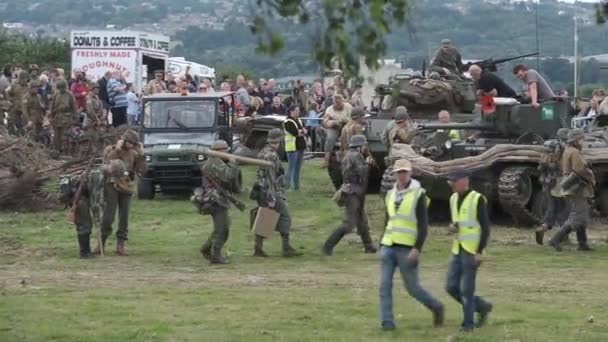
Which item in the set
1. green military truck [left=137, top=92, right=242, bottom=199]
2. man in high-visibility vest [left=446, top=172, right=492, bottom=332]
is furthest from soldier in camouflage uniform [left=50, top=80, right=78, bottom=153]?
man in high-visibility vest [left=446, top=172, right=492, bottom=332]

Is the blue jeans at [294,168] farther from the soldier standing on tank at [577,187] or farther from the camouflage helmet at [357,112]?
the soldier standing on tank at [577,187]

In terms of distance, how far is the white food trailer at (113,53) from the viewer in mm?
39219

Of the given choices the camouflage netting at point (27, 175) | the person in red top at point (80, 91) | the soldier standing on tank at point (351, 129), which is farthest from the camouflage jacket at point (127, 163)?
the person in red top at point (80, 91)

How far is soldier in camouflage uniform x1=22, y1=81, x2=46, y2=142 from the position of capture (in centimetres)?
3144

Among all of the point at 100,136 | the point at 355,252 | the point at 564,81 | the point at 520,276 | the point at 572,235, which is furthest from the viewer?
the point at 564,81

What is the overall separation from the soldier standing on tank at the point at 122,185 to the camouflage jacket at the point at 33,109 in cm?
1152

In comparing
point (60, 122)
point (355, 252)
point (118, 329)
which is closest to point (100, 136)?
point (60, 122)

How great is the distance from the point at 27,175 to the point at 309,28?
1790 centimetres

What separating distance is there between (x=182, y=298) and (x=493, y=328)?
11.9 ft

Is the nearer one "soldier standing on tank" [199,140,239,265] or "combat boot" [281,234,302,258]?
"soldier standing on tank" [199,140,239,265]

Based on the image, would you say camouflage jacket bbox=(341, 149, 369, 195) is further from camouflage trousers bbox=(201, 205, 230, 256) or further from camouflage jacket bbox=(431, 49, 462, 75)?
camouflage jacket bbox=(431, 49, 462, 75)

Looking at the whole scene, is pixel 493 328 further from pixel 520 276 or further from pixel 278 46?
pixel 278 46

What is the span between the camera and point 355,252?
20.7 meters

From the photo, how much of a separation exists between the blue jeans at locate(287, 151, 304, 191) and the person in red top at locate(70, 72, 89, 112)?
641cm
